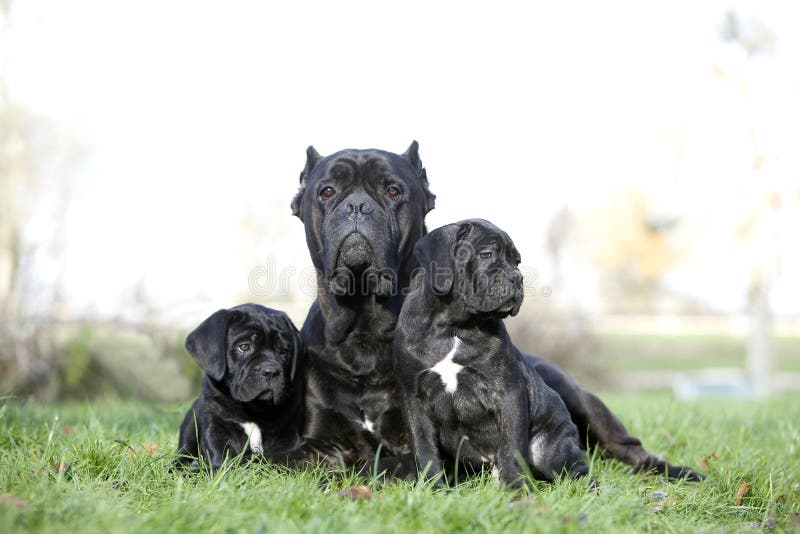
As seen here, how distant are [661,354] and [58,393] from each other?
73.6ft

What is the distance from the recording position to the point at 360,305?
14.0 feet

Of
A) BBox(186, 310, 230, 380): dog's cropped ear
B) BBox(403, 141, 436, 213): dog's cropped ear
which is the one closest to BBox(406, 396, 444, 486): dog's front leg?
BBox(186, 310, 230, 380): dog's cropped ear

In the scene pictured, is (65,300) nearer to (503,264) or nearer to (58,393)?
(58,393)

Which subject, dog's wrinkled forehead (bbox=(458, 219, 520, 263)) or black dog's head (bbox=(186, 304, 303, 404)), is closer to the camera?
dog's wrinkled forehead (bbox=(458, 219, 520, 263))

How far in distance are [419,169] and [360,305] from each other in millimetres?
983

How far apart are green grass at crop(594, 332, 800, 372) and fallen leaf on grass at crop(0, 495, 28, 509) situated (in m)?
23.2

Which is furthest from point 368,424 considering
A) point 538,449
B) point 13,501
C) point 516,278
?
point 13,501

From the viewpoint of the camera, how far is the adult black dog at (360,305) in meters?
4.16

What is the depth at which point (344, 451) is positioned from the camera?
170 inches

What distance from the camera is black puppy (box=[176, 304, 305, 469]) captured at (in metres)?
4.23

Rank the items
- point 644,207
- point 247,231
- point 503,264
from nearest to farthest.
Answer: point 503,264
point 644,207
point 247,231

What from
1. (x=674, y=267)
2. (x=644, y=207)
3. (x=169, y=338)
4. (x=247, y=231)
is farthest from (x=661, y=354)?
(x=169, y=338)

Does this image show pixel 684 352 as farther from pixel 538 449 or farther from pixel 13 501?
pixel 13 501

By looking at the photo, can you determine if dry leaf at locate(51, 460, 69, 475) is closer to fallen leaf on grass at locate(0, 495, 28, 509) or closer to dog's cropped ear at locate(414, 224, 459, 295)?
fallen leaf on grass at locate(0, 495, 28, 509)
